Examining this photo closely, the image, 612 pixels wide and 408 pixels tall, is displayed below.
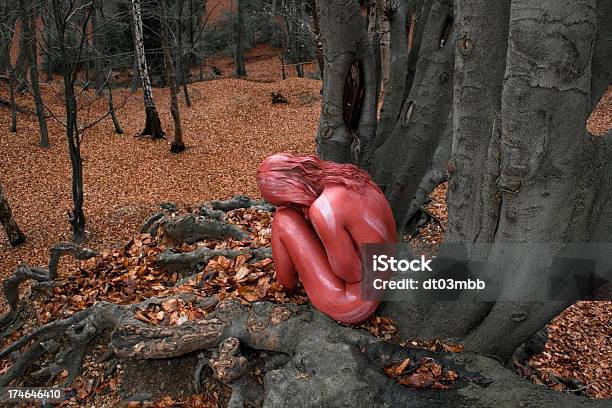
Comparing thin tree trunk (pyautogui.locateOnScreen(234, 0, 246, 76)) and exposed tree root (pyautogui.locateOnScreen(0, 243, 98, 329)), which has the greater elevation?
thin tree trunk (pyautogui.locateOnScreen(234, 0, 246, 76))

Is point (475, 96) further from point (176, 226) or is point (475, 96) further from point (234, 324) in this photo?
point (176, 226)

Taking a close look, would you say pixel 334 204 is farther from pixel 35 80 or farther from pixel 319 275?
pixel 35 80

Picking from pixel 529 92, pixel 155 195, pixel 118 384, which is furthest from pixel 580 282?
pixel 155 195

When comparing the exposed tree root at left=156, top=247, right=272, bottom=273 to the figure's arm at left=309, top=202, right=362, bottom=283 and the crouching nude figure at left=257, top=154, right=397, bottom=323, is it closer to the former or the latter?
the crouching nude figure at left=257, top=154, right=397, bottom=323

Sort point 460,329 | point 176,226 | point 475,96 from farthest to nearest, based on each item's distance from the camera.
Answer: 1. point 176,226
2. point 460,329
3. point 475,96

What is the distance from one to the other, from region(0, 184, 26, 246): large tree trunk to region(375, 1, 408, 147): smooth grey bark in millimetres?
6124

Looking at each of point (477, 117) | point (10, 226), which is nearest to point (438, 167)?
point (477, 117)

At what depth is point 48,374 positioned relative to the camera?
3.88m

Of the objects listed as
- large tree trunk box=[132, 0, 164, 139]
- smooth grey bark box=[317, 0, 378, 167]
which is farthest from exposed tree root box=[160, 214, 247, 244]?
large tree trunk box=[132, 0, 164, 139]

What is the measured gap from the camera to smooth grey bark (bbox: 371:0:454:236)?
342 centimetres

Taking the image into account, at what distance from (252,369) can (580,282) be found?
211 cm

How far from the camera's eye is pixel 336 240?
9.54ft

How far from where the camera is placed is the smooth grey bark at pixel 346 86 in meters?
3.54

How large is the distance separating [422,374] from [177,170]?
9220mm
